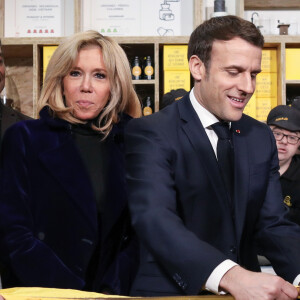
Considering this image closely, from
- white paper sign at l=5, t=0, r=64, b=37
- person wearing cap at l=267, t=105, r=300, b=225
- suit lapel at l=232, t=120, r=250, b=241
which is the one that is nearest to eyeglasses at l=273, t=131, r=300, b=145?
person wearing cap at l=267, t=105, r=300, b=225

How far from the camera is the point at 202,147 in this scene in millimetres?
1279

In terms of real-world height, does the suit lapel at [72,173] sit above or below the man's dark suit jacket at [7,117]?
below

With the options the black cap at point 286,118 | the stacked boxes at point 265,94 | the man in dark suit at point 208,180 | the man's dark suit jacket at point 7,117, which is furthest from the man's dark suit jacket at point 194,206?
the stacked boxes at point 265,94

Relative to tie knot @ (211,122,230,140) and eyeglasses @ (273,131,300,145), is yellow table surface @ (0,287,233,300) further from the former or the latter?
eyeglasses @ (273,131,300,145)

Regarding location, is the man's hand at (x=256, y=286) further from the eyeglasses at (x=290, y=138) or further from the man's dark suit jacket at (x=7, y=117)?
the eyeglasses at (x=290, y=138)

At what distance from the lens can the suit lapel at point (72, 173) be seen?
148 cm

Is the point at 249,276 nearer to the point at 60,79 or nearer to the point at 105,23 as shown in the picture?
the point at 60,79

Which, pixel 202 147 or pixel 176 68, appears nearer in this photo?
pixel 202 147

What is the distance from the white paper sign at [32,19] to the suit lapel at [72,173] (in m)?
2.70

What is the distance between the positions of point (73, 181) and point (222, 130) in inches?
17.6

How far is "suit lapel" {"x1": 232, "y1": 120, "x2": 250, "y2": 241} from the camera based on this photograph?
4.17 ft

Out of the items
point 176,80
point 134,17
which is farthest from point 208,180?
point 134,17

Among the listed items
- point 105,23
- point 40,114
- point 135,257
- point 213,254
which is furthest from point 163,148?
point 105,23

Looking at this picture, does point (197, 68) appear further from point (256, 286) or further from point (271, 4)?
point (271, 4)
